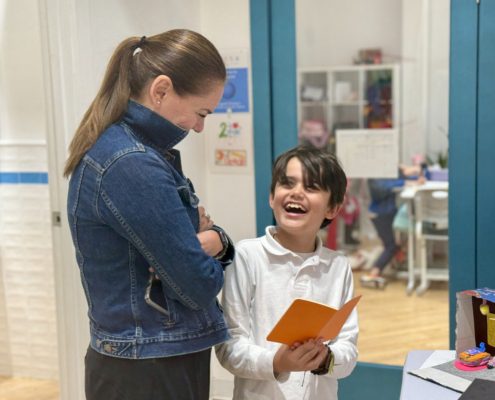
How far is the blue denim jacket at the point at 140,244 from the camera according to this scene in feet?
4.05

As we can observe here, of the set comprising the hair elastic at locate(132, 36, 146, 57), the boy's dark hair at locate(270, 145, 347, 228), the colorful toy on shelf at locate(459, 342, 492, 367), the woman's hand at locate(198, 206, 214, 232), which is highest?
the hair elastic at locate(132, 36, 146, 57)

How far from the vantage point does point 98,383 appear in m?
1.38

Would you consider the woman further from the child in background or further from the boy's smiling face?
the child in background

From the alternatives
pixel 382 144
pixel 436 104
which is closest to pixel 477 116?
pixel 436 104

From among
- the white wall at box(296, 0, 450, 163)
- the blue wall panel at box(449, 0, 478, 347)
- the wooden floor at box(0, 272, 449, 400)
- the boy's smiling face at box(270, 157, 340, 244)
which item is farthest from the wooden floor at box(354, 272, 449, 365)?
the boy's smiling face at box(270, 157, 340, 244)

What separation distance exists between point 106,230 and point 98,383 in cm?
34

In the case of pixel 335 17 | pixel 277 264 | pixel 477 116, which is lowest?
pixel 277 264

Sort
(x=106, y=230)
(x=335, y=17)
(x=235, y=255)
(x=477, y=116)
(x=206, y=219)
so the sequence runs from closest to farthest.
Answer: (x=106, y=230) < (x=206, y=219) < (x=235, y=255) < (x=477, y=116) < (x=335, y=17)

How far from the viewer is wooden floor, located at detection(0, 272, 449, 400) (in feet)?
8.61

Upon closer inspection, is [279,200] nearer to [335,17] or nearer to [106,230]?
[106,230]

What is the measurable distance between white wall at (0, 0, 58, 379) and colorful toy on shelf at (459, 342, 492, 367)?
94.2 inches

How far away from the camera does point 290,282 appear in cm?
160

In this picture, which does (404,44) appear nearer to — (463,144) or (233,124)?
(463,144)

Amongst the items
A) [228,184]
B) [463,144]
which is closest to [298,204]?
[463,144]
